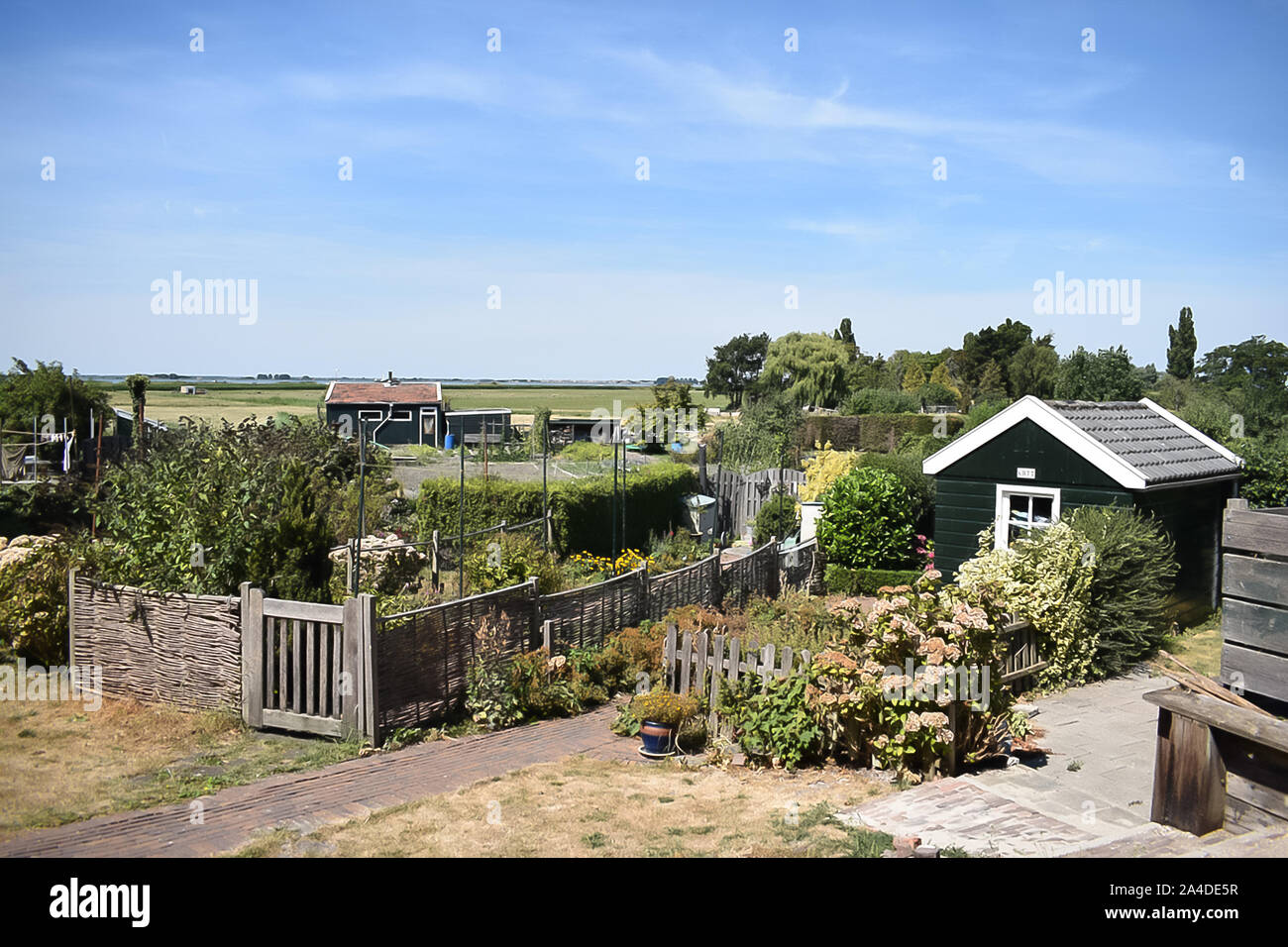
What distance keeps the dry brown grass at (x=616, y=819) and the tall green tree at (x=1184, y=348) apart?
6997 centimetres

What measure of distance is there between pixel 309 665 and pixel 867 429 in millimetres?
36481

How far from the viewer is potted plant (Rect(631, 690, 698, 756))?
8.88 meters

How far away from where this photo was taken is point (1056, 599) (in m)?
11.0

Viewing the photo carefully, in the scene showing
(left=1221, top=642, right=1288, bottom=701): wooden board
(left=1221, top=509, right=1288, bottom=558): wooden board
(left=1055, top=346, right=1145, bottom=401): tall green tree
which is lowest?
(left=1221, top=642, right=1288, bottom=701): wooden board

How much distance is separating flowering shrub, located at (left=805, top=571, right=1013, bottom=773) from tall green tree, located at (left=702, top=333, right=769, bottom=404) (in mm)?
79902

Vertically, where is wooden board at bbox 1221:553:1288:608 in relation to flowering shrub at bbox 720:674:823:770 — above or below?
above

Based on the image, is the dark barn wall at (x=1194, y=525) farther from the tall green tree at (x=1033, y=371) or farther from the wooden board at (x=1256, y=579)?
the tall green tree at (x=1033, y=371)

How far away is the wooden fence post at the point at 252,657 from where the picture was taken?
30.6ft

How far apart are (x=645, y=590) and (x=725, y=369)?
7732 cm

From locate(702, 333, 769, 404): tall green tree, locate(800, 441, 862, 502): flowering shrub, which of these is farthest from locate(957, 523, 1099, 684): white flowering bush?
locate(702, 333, 769, 404): tall green tree

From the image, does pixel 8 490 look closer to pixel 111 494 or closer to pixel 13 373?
pixel 111 494

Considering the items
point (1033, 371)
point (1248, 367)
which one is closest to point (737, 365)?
point (1033, 371)

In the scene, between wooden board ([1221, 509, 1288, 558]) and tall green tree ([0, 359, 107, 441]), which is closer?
wooden board ([1221, 509, 1288, 558])

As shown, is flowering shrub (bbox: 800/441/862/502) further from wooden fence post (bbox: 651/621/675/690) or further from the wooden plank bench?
the wooden plank bench
